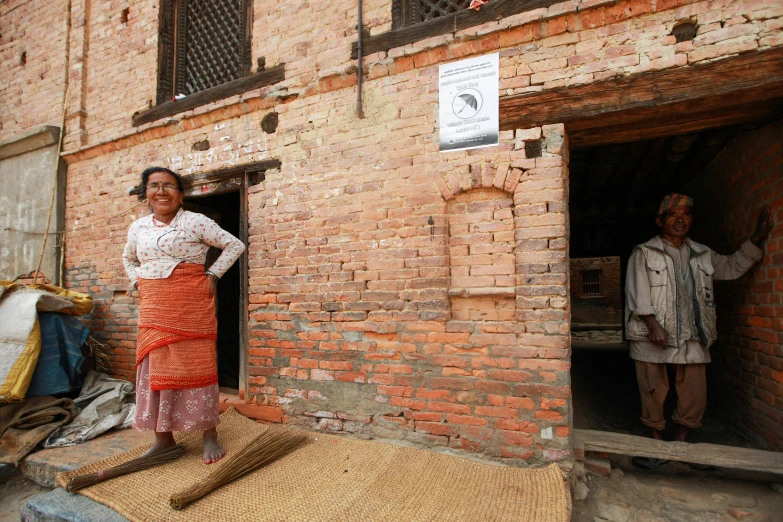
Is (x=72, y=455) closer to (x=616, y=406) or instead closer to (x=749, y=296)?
(x=616, y=406)

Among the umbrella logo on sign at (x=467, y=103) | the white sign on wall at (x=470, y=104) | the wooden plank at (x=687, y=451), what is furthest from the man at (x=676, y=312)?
the umbrella logo on sign at (x=467, y=103)

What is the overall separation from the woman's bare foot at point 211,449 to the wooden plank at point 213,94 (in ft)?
10.5

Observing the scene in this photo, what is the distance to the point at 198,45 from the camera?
4.81 meters

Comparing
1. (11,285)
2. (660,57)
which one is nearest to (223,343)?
(11,285)

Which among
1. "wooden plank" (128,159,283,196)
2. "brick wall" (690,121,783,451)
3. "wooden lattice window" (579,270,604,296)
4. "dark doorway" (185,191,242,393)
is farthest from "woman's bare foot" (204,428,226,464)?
"wooden lattice window" (579,270,604,296)

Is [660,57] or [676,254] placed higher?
[660,57]

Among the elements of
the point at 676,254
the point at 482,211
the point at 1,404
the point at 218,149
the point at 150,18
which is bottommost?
the point at 1,404

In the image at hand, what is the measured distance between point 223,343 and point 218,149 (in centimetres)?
302

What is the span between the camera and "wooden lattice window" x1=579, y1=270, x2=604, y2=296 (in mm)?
16625

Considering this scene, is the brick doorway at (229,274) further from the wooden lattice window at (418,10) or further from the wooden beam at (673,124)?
the wooden beam at (673,124)

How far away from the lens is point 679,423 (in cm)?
348

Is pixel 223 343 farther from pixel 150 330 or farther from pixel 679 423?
pixel 679 423

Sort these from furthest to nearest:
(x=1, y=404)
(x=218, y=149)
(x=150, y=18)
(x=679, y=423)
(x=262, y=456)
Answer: (x=150, y=18) < (x=218, y=149) < (x=1, y=404) < (x=679, y=423) < (x=262, y=456)

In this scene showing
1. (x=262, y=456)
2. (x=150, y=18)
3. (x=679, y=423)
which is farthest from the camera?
(x=150, y=18)
